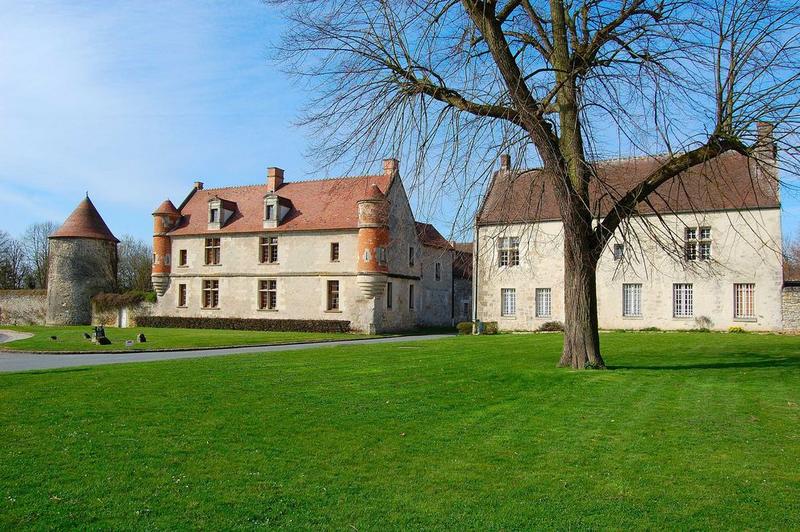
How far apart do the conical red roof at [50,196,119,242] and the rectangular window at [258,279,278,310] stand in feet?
43.4

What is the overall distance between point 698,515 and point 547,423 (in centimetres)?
314

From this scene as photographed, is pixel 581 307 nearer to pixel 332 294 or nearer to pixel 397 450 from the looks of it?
pixel 397 450

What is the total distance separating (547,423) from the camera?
328 inches

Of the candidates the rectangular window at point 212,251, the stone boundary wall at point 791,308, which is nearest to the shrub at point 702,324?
the stone boundary wall at point 791,308

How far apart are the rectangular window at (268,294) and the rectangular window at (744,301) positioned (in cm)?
2210

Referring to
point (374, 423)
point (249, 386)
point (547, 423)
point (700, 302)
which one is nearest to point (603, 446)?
point (547, 423)

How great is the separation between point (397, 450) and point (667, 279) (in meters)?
25.4

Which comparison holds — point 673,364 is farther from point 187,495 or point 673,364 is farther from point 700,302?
point 700,302

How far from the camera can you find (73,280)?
41188 mm

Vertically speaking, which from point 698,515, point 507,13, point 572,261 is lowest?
point 698,515

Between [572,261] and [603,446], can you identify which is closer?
[603,446]

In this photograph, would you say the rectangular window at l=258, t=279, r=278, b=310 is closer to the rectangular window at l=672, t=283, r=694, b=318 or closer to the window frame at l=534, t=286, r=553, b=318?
the window frame at l=534, t=286, r=553, b=318

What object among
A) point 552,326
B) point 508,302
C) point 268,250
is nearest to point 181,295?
point 268,250

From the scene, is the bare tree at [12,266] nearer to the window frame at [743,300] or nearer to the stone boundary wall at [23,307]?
the stone boundary wall at [23,307]
